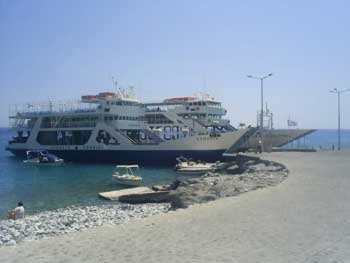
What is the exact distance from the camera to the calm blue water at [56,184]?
24344 millimetres

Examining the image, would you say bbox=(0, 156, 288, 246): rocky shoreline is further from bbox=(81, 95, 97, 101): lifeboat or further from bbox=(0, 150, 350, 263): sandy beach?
bbox=(81, 95, 97, 101): lifeboat

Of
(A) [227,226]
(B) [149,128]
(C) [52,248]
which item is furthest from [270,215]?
(B) [149,128]

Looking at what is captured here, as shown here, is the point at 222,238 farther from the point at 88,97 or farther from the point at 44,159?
the point at 88,97

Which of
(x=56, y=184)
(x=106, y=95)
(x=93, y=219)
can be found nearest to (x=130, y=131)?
(x=106, y=95)

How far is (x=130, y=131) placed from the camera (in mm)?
54875

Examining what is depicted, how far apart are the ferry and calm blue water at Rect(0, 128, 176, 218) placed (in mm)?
3561

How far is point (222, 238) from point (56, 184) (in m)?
26.2

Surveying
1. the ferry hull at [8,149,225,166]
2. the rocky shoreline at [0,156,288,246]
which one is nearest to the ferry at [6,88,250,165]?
the ferry hull at [8,149,225,166]

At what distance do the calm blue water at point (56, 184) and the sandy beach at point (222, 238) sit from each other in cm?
1247

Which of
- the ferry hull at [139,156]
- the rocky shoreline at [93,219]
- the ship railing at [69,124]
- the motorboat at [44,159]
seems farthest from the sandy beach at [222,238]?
the ship railing at [69,124]

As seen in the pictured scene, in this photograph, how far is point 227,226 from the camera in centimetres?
971

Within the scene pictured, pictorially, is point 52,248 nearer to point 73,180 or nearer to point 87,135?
point 73,180

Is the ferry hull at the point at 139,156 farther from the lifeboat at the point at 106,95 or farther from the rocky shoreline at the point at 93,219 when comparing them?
the rocky shoreline at the point at 93,219

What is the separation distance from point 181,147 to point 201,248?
132 feet
